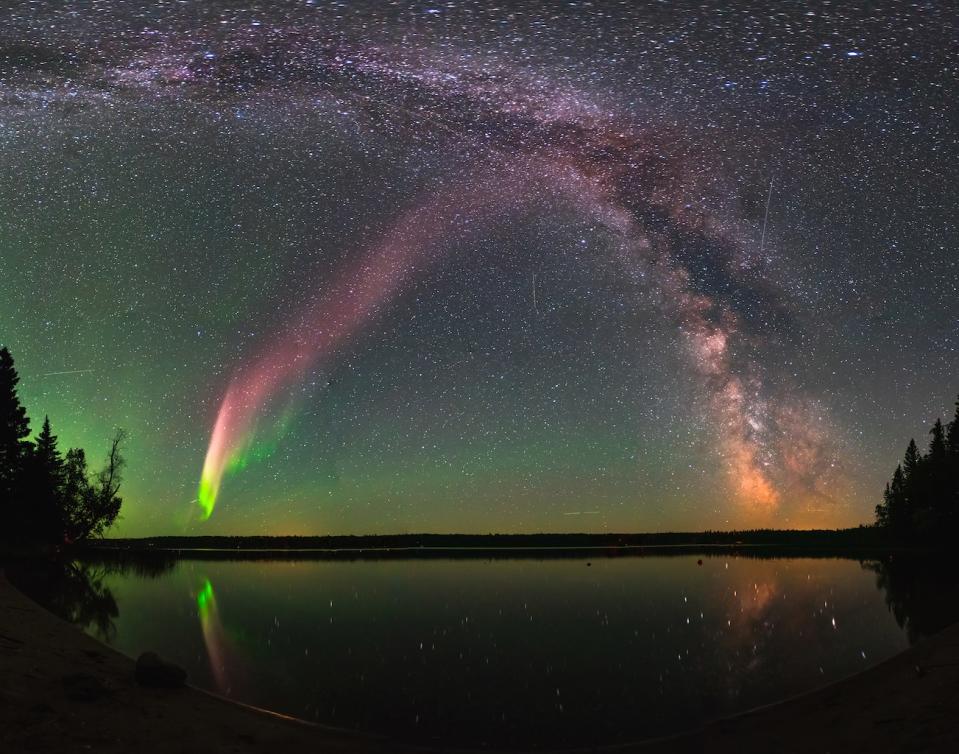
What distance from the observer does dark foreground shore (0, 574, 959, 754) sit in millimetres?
9805

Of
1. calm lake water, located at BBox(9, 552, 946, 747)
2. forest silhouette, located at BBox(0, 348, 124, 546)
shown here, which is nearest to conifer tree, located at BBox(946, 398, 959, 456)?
calm lake water, located at BBox(9, 552, 946, 747)

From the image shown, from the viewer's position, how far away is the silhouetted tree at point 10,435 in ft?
209

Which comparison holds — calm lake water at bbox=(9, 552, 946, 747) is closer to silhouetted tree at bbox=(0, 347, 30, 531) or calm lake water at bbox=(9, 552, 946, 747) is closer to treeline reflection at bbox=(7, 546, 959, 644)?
treeline reflection at bbox=(7, 546, 959, 644)

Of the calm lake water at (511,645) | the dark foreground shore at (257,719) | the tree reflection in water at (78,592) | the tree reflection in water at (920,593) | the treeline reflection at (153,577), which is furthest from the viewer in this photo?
the tree reflection in water at (78,592)

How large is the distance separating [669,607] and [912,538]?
191ft

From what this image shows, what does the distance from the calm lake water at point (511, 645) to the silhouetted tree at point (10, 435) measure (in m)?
27.7

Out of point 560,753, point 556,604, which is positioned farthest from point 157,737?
point 556,604

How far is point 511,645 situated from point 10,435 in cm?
6339

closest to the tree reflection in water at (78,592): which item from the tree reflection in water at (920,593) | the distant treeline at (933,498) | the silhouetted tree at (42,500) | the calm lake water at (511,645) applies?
the calm lake water at (511,645)

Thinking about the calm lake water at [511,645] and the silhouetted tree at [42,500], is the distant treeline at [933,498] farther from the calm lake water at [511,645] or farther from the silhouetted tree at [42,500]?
the silhouetted tree at [42,500]

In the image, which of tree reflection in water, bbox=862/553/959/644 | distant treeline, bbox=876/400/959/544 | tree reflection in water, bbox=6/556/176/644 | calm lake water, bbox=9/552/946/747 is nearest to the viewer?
calm lake water, bbox=9/552/946/747

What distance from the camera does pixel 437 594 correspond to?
120 ft

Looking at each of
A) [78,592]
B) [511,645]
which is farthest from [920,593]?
[78,592]

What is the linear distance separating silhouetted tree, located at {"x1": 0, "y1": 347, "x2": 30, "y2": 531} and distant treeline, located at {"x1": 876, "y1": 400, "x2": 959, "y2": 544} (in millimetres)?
79646
